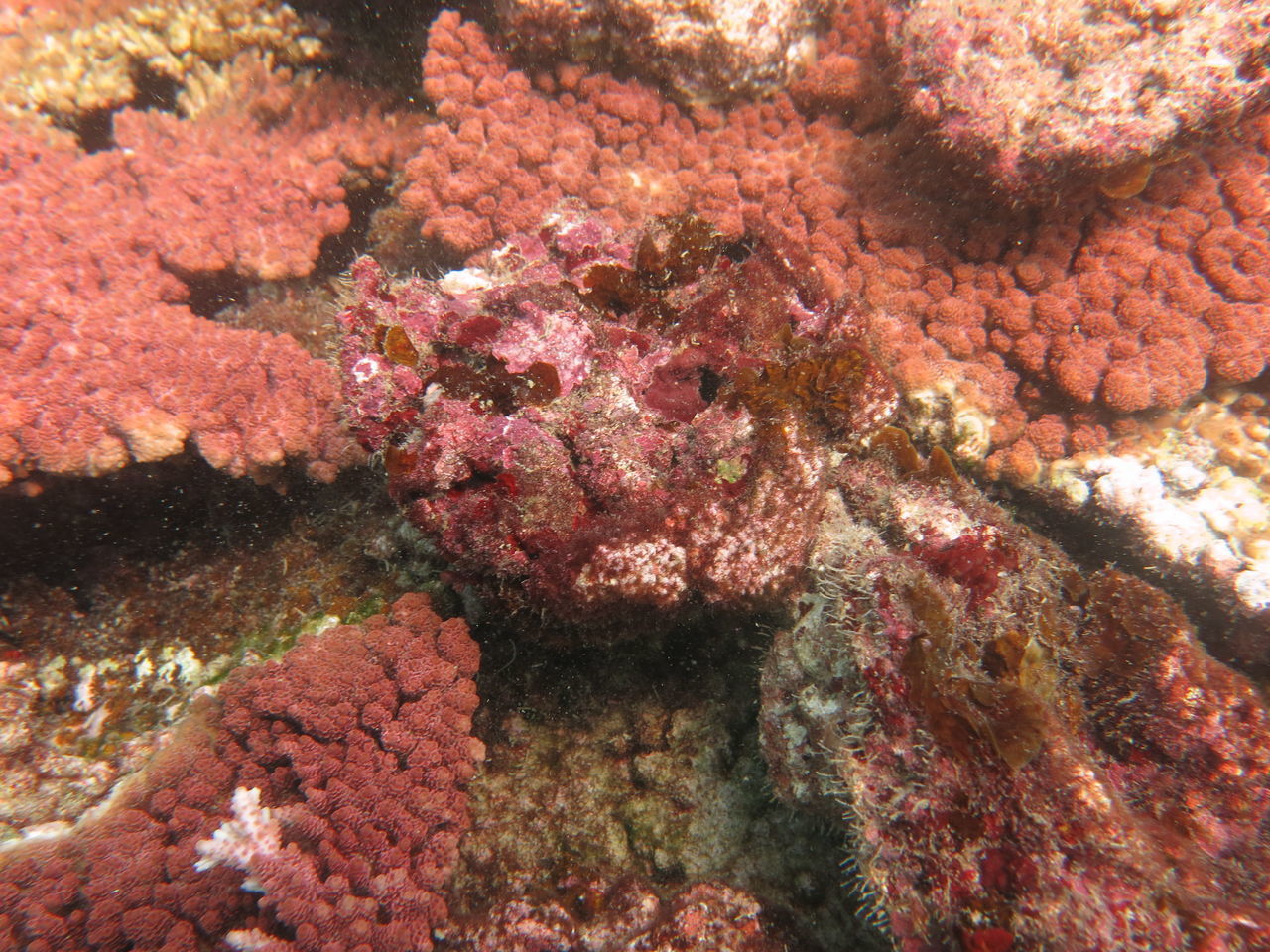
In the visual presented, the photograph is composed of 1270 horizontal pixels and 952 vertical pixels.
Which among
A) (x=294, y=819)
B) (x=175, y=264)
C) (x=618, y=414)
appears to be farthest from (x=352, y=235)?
(x=294, y=819)

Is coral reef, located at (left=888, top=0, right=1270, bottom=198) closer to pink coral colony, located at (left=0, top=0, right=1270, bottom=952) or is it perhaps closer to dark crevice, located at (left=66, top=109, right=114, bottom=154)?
pink coral colony, located at (left=0, top=0, right=1270, bottom=952)

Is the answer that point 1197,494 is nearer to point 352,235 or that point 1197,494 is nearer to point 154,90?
point 352,235

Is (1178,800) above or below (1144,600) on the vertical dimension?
below

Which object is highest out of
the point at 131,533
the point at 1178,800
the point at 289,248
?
the point at 289,248

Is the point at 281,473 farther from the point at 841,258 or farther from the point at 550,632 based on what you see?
the point at 841,258

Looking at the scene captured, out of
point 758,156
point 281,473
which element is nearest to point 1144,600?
point 758,156

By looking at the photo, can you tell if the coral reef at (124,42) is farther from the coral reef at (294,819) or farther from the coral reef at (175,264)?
the coral reef at (294,819)

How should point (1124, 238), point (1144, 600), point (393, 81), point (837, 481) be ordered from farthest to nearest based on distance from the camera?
point (393, 81) < point (1124, 238) < point (837, 481) < point (1144, 600)

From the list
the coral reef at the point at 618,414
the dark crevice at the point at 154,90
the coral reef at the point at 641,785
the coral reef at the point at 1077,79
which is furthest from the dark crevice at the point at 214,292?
the coral reef at the point at 1077,79
